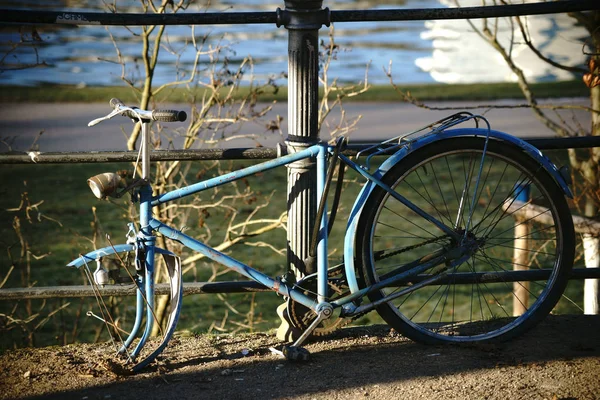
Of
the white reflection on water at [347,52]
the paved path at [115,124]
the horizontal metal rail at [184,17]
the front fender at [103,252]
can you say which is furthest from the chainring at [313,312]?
the white reflection on water at [347,52]

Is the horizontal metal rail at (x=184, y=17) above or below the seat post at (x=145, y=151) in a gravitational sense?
above

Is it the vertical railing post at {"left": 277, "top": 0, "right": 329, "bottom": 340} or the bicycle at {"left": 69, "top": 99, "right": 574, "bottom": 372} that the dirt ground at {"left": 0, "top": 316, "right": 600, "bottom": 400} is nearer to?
the bicycle at {"left": 69, "top": 99, "right": 574, "bottom": 372}

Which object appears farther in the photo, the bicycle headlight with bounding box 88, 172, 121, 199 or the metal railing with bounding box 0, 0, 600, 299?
the metal railing with bounding box 0, 0, 600, 299

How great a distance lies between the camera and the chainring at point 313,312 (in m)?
3.34

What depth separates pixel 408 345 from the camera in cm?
349

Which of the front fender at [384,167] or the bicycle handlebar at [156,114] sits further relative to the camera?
the front fender at [384,167]

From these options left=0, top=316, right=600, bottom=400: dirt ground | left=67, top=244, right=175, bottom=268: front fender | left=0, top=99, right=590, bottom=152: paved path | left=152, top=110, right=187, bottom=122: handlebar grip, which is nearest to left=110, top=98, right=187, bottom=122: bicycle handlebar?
left=152, top=110, right=187, bottom=122: handlebar grip

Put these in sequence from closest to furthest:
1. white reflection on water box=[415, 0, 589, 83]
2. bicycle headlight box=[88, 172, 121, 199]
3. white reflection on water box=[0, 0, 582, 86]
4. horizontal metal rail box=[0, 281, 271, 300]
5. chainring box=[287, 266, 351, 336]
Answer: bicycle headlight box=[88, 172, 121, 199]
chainring box=[287, 266, 351, 336]
horizontal metal rail box=[0, 281, 271, 300]
white reflection on water box=[0, 0, 582, 86]
white reflection on water box=[415, 0, 589, 83]

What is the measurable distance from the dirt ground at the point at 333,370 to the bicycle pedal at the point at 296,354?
31 mm

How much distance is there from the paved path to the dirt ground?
4.86m

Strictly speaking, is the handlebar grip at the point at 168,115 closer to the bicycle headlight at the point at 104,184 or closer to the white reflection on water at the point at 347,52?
the bicycle headlight at the point at 104,184

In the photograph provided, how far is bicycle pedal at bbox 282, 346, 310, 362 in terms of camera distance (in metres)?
3.29

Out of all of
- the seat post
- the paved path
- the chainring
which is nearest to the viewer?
the seat post

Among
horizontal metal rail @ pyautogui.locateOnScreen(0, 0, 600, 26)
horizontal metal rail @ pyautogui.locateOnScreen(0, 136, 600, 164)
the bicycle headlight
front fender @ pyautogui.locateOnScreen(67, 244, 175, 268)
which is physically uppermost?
horizontal metal rail @ pyautogui.locateOnScreen(0, 0, 600, 26)
